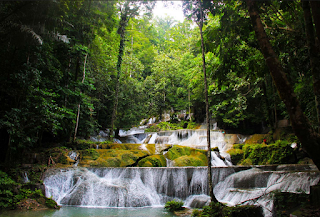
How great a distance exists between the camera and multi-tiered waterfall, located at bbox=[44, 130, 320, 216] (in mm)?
8336

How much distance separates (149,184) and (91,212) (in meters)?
2.91

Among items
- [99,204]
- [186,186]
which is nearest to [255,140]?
[186,186]

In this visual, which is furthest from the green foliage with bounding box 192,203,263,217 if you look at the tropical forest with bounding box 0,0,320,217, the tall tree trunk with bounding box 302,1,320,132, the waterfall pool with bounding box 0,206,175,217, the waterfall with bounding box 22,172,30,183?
the waterfall with bounding box 22,172,30,183

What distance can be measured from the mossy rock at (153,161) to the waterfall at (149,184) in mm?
1987

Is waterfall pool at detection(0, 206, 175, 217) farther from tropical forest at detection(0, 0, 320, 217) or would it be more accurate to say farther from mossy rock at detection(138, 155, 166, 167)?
mossy rock at detection(138, 155, 166, 167)

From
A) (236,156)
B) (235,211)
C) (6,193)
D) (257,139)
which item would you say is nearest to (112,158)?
(6,193)

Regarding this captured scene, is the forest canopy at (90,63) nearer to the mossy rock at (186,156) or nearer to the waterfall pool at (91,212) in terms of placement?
the waterfall pool at (91,212)

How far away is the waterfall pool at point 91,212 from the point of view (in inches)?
273

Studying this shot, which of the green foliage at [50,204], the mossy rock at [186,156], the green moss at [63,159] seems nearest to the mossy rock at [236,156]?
the mossy rock at [186,156]

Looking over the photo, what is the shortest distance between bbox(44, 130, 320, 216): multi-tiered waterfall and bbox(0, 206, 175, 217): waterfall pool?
0.68 meters

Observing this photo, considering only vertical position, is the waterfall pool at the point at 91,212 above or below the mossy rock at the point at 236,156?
below

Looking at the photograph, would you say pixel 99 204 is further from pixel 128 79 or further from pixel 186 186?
pixel 128 79

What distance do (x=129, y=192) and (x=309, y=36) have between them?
8.08 meters

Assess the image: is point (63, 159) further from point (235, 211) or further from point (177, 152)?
point (235, 211)
